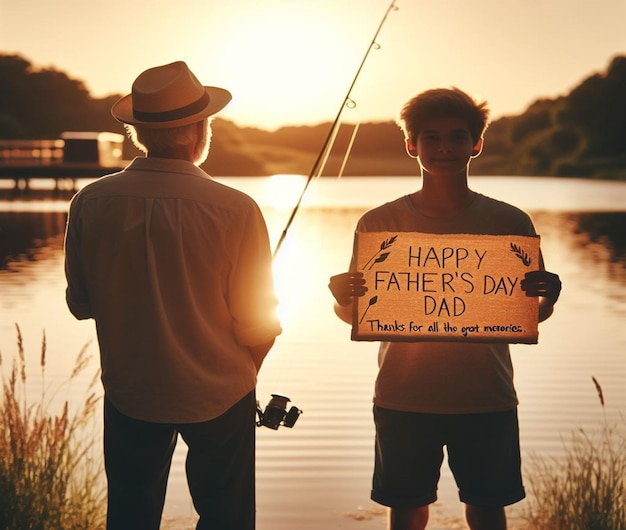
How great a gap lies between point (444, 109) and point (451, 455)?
3.60ft

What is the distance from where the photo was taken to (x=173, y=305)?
3.10m

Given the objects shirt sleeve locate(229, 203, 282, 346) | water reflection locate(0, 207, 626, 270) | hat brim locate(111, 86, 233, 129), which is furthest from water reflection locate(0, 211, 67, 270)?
shirt sleeve locate(229, 203, 282, 346)

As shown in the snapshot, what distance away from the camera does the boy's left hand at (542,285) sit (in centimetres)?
347

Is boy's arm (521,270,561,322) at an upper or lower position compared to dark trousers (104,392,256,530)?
upper

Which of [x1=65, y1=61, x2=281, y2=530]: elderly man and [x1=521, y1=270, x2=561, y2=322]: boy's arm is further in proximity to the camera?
[x1=521, y1=270, x2=561, y2=322]: boy's arm

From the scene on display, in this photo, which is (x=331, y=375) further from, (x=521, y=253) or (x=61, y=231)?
(x=61, y=231)

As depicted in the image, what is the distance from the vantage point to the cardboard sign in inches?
138

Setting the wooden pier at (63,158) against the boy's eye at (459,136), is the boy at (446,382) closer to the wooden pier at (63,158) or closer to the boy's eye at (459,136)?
the boy's eye at (459,136)

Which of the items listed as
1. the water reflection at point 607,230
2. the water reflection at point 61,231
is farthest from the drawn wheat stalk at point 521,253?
the water reflection at point 607,230

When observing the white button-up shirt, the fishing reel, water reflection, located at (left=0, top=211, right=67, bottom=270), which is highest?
water reflection, located at (left=0, top=211, right=67, bottom=270)

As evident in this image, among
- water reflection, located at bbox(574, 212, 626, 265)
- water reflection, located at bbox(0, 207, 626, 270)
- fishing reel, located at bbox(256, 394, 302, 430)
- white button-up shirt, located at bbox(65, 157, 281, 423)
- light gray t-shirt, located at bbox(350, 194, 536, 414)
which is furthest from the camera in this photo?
water reflection, located at bbox(574, 212, 626, 265)

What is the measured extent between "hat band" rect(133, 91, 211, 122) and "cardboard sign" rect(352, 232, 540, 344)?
65 centimetres

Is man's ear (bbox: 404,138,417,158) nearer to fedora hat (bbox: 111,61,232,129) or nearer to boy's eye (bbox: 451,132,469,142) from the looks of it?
boy's eye (bbox: 451,132,469,142)

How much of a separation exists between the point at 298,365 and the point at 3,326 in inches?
195
